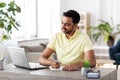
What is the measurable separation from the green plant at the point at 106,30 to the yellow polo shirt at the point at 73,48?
4787 millimetres

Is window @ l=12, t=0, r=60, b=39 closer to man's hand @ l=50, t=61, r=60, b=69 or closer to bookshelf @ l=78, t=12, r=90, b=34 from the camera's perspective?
bookshelf @ l=78, t=12, r=90, b=34

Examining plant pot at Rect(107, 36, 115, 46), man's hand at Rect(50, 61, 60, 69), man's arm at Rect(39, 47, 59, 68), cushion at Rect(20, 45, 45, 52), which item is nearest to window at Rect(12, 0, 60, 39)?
cushion at Rect(20, 45, 45, 52)

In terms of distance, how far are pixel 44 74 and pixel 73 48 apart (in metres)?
0.60

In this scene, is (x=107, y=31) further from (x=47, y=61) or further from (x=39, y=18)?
(x=47, y=61)

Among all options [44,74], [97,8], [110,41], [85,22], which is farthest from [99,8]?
[44,74]

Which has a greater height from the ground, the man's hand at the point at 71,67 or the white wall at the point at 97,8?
the white wall at the point at 97,8

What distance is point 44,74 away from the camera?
2.53m

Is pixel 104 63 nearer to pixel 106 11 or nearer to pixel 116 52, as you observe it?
pixel 116 52

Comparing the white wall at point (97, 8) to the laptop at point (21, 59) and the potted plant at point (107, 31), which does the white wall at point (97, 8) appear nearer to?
the potted plant at point (107, 31)

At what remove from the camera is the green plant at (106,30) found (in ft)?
25.7

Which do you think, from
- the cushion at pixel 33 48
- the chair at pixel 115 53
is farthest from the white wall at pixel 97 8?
the cushion at pixel 33 48

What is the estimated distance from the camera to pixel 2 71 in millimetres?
2752

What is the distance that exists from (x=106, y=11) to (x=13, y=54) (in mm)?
5501

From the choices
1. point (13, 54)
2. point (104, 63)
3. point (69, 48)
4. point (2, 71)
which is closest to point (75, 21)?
point (69, 48)
